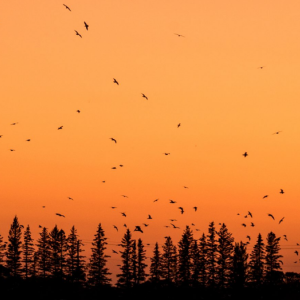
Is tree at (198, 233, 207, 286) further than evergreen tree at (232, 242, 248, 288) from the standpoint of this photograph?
Yes

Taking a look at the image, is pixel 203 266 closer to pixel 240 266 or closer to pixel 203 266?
pixel 203 266

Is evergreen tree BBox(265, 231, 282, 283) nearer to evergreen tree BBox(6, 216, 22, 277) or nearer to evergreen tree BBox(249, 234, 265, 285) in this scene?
evergreen tree BBox(249, 234, 265, 285)

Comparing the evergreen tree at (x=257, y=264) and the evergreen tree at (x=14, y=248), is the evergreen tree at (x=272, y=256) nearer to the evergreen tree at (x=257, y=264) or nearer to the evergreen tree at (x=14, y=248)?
the evergreen tree at (x=257, y=264)

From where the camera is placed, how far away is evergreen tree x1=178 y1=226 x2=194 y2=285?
121188mm

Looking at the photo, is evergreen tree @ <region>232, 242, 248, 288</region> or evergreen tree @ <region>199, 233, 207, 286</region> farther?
evergreen tree @ <region>199, 233, 207, 286</region>

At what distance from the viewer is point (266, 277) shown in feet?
412

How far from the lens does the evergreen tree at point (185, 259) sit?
4771 inches

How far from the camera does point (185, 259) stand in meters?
122

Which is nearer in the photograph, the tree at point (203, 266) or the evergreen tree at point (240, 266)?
the evergreen tree at point (240, 266)

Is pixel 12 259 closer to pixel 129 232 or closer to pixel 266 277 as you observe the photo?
pixel 129 232

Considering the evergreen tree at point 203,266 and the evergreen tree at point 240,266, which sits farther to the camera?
the evergreen tree at point 203,266

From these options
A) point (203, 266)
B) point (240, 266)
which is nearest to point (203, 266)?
point (203, 266)

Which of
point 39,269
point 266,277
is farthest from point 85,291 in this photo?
point 266,277

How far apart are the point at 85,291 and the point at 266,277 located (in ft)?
134
